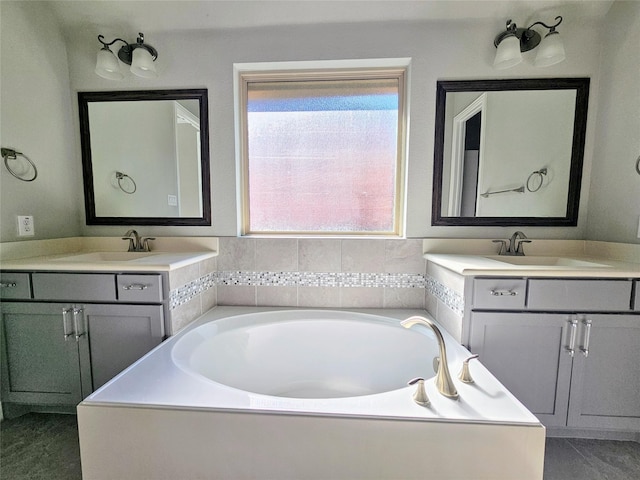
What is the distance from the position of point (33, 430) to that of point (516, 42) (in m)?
3.39

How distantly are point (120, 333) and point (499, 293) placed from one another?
6.23 ft

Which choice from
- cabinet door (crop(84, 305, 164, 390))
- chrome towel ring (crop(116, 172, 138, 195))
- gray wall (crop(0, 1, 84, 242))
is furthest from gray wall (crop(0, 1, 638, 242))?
cabinet door (crop(84, 305, 164, 390))

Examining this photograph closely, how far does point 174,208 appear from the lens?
1873mm

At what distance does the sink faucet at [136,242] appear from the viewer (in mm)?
1818

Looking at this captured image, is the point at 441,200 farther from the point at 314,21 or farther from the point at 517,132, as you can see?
the point at 314,21

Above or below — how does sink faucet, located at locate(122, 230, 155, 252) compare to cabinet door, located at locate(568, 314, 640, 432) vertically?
above

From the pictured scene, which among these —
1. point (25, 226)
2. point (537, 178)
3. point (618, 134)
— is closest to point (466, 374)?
point (537, 178)

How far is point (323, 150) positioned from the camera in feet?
6.14

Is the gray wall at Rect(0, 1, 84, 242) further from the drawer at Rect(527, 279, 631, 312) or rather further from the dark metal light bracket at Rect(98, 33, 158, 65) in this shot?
the drawer at Rect(527, 279, 631, 312)

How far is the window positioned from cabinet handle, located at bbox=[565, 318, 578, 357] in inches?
39.9

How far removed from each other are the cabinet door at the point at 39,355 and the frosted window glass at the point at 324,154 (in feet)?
4.17

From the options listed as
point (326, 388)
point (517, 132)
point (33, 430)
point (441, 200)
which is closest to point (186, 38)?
point (441, 200)

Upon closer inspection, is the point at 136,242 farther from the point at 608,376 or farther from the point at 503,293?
the point at 608,376

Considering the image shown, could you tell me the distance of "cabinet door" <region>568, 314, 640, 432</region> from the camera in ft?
4.20
